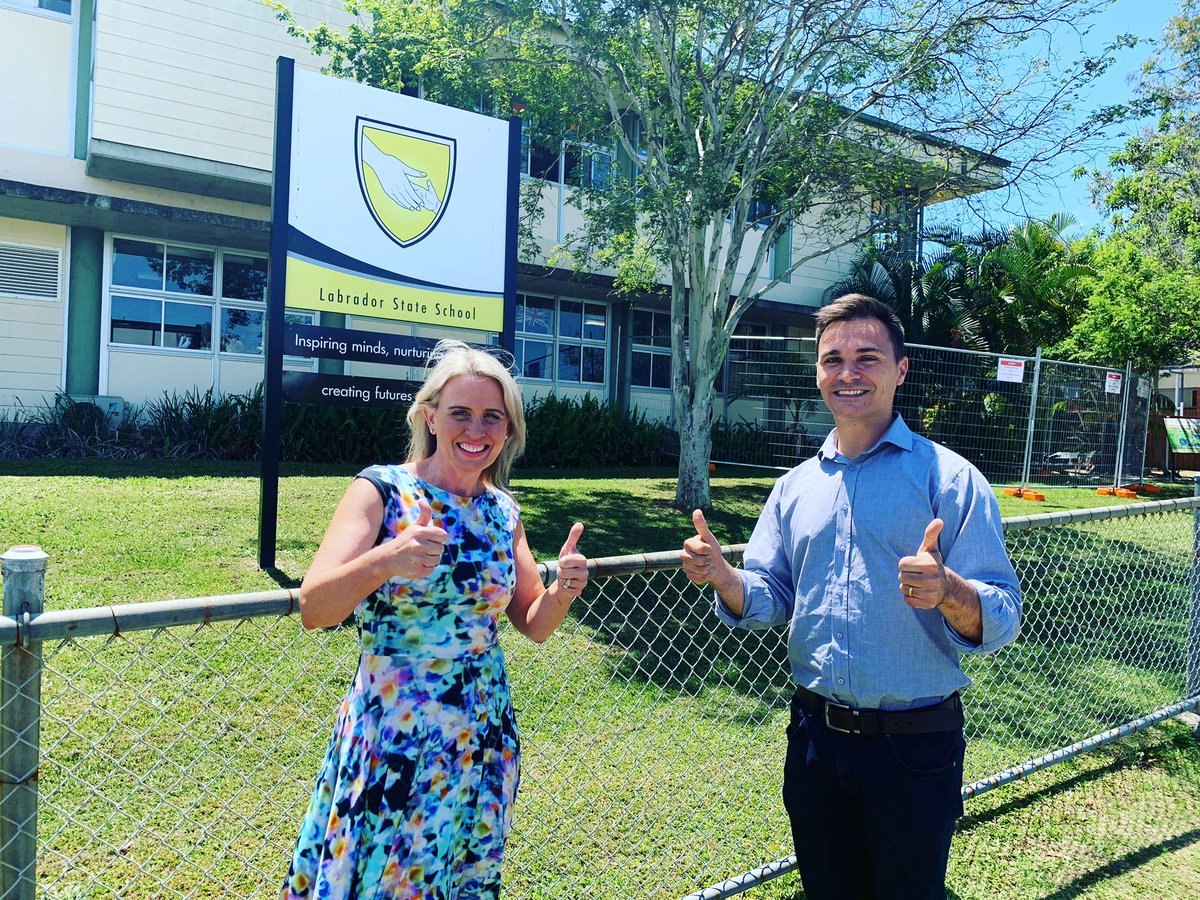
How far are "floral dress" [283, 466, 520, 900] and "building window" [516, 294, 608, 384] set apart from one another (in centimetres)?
1456

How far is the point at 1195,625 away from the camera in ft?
15.4

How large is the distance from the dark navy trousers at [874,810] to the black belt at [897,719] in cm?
2

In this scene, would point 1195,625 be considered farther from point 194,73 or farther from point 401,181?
point 194,73

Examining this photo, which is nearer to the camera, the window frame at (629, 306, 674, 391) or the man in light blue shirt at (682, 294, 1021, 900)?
the man in light blue shirt at (682, 294, 1021, 900)

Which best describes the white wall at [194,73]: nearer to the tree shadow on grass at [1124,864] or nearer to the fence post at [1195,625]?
the fence post at [1195,625]

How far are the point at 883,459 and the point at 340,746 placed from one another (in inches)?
57.6

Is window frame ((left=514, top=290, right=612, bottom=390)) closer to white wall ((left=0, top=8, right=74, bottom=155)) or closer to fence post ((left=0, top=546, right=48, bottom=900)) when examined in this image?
white wall ((left=0, top=8, right=74, bottom=155))

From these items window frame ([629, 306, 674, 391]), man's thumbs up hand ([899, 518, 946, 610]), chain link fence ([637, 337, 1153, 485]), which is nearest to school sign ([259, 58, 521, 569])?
man's thumbs up hand ([899, 518, 946, 610])

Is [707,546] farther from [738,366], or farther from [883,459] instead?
[738,366]

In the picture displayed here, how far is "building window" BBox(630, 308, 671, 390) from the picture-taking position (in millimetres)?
18312

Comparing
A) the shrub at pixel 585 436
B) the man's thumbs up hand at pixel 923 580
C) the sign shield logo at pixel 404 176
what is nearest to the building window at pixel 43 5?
the shrub at pixel 585 436

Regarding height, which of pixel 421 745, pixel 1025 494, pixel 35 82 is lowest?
pixel 1025 494

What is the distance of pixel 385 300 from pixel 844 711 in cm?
491

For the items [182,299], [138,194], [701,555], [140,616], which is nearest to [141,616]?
[140,616]
